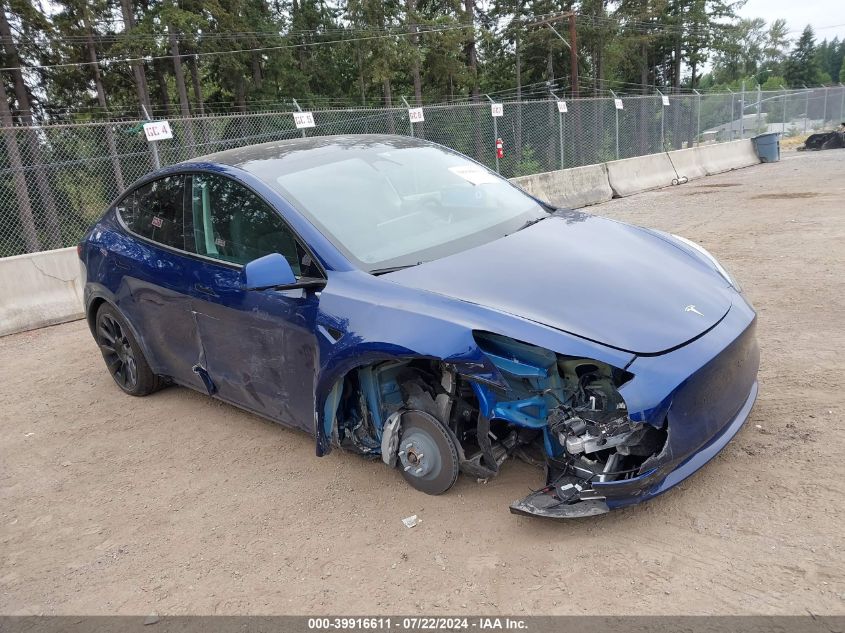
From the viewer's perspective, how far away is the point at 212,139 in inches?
533

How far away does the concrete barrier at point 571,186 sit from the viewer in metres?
13.5

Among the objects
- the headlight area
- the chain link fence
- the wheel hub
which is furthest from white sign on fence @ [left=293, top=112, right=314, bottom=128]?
the headlight area

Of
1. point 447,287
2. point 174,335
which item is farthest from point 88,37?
point 447,287

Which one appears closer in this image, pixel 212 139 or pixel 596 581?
pixel 596 581

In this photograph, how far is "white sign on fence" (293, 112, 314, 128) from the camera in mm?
11359

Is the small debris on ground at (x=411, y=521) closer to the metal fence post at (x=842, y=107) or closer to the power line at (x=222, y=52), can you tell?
the power line at (x=222, y=52)

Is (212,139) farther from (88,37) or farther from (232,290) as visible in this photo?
(88,37)

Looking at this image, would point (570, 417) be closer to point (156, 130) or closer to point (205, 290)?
point (205, 290)

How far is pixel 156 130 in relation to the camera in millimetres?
9086

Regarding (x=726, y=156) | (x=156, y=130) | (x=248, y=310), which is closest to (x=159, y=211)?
(x=248, y=310)

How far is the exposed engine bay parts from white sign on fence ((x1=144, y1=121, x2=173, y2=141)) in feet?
23.8

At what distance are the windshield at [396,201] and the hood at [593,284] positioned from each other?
0.63ft

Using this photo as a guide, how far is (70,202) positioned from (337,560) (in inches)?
578

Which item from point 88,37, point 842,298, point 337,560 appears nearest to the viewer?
point 337,560
